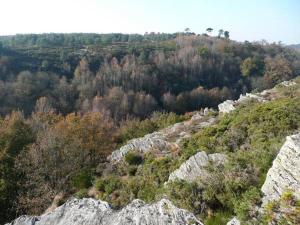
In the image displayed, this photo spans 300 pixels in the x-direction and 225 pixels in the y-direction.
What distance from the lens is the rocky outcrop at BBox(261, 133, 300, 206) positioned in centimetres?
991

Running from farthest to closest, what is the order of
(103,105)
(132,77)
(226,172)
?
1. (132,77)
2. (103,105)
3. (226,172)

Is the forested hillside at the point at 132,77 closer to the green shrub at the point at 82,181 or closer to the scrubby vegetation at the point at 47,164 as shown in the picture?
the scrubby vegetation at the point at 47,164

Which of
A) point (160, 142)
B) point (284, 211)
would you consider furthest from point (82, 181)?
point (284, 211)

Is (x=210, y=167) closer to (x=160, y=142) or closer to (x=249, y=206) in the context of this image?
(x=249, y=206)

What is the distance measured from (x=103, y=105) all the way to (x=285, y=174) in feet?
270

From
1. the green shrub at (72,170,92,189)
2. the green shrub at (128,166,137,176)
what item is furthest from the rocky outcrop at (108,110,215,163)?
the green shrub at (72,170,92,189)

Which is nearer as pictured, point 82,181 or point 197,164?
point 197,164

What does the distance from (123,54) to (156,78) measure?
26.5 metres

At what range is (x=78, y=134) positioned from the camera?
1409 inches

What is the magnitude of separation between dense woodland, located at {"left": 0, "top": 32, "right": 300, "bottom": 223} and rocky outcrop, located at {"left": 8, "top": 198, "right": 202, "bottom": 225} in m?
1.82

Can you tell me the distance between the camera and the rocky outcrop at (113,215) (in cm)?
970

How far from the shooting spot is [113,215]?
10188 mm

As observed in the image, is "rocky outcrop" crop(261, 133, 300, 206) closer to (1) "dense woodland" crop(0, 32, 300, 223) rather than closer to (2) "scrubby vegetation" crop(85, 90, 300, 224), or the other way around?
(2) "scrubby vegetation" crop(85, 90, 300, 224)

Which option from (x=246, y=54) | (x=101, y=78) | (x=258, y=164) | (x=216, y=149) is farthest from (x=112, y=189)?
(x=246, y=54)
